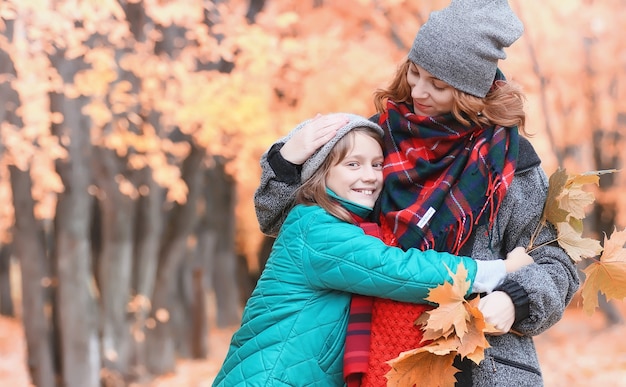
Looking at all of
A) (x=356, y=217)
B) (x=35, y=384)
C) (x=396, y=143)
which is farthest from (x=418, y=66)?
(x=35, y=384)

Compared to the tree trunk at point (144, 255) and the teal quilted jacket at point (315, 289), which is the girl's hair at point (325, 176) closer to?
the teal quilted jacket at point (315, 289)

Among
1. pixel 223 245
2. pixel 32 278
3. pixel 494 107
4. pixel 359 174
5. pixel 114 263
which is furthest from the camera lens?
pixel 223 245

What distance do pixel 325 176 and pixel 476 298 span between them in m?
0.66

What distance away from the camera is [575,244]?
2.78m

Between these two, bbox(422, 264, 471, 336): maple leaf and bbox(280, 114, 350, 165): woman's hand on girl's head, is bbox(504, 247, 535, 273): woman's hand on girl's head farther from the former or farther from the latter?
bbox(280, 114, 350, 165): woman's hand on girl's head

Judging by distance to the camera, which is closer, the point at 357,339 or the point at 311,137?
the point at 357,339

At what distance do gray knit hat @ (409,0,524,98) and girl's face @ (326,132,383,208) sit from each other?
0.33m

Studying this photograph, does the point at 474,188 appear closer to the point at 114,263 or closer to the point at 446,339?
the point at 446,339

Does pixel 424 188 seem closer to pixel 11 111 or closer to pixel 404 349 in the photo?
pixel 404 349

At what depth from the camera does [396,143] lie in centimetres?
291

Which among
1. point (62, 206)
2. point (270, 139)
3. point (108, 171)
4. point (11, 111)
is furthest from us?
point (270, 139)

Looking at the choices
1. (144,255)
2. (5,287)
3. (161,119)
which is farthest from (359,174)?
(5,287)

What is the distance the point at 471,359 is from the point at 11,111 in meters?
5.10

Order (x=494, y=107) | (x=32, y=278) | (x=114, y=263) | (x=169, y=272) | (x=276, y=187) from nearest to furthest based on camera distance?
(x=494, y=107) → (x=276, y=187) → (x=32, y=278) → (x=114, y=263) → (x=169, y=272)
